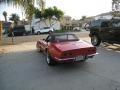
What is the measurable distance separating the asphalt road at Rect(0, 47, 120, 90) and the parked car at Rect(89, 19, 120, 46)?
3.16 meters

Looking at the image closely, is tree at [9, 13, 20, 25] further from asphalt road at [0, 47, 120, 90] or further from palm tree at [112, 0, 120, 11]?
asphalt road at [0, 47, 120, 90]

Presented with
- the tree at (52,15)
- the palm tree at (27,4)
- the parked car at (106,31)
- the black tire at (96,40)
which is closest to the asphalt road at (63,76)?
the parked car at (106,31)

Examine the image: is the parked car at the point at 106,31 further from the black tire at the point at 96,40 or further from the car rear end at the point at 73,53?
the car rear end at the point at 73,53

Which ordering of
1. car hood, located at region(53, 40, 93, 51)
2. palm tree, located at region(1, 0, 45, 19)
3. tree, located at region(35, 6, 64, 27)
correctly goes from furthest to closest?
tree, located at region(35, 6, 64, 27), palm tree, located at region(1, 0, 45, 19), car hood, located at region(53, 40, 93, 51)

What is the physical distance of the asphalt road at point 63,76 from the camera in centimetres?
663

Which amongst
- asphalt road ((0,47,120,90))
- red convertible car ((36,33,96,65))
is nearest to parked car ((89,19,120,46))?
asphalt road ((0,47,120,90))

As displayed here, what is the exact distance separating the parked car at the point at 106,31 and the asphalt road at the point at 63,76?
3.16 metres

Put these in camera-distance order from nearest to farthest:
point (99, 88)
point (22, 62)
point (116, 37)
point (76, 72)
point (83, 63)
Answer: point (99, 88), point (76, 72), point (83, 63), point (22, 62), point (116, 37)

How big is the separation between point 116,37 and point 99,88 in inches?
285

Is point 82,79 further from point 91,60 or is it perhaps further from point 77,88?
point 91,60

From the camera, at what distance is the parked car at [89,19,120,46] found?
42.6 ft

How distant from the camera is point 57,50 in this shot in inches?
336

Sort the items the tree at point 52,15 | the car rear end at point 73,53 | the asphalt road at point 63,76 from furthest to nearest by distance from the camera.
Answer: the tree at point 52,15
the car rear end at point 73,53
the asphalt road at point 63,76

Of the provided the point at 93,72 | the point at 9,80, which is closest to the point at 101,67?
the point at 93,72
